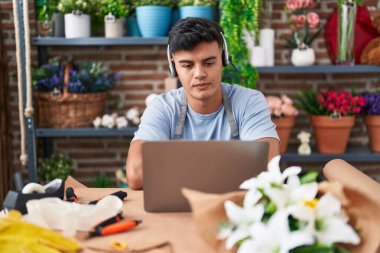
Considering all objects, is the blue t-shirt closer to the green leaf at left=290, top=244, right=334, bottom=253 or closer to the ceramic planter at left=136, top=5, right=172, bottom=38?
the green leaf at left=290, top=244, right=334, bottom=253

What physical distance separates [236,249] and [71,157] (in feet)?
9.38

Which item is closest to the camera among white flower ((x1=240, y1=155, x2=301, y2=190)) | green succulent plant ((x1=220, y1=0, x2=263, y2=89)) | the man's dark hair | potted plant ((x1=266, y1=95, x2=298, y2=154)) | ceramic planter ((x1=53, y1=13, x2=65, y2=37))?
white flower ((x1=240, y1=155, x2=301, y2=190))

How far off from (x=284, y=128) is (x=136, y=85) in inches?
39.2

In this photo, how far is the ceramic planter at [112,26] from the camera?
Result: 3501mm

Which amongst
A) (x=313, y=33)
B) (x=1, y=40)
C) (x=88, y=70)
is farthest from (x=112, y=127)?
(x=313, y=33)

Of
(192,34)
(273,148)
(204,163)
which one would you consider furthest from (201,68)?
(204,163)

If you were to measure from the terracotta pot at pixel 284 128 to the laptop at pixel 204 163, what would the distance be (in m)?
2.22

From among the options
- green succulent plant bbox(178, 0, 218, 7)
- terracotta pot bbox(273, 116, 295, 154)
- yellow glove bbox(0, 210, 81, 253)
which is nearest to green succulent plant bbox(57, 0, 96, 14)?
green succulent plant bbox(178, 0, 218, 7)

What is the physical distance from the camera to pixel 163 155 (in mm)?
1271

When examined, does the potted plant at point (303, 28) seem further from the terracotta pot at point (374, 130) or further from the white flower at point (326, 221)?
the white flower at point (326, 221)

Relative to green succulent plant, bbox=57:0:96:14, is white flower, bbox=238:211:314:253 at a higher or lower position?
lower

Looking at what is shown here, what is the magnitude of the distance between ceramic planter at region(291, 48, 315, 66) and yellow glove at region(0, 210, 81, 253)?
8.52 ft

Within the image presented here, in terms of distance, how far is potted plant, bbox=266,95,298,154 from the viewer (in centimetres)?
343

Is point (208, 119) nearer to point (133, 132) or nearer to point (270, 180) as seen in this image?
point (270, 180)
